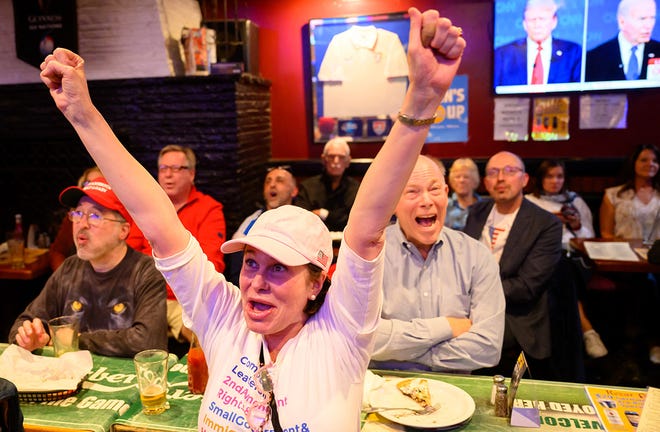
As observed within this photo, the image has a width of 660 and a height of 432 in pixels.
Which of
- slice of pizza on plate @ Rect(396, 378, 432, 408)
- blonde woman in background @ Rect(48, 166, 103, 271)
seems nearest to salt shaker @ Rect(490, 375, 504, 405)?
slice of pizza on plate @ Rect(396, 378, 432, 408)

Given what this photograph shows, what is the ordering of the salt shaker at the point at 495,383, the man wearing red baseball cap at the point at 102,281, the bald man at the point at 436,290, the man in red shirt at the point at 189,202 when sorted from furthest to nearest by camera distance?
the man in red shirt at the point at 189,202 < the man wearing red baseball cap at the point at 102,281 < the bald man at the point at 436,290 < the salt shaker at the point at 495,383

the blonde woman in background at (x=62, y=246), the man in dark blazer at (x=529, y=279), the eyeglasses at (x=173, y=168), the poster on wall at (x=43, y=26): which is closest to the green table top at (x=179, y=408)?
the man in dark blazer at (x=529, y=279)

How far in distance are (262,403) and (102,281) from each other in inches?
55.5

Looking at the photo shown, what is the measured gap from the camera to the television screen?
5254 millimetres

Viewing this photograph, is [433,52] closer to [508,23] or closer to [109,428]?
[109,428]

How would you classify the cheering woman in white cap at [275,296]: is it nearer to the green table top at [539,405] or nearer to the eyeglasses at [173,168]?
the green table top at [539,405]

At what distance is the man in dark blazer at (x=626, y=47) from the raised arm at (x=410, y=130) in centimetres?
500

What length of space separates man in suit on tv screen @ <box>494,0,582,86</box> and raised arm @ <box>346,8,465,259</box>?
4862mm

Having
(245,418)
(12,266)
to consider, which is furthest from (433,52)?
(12,266)

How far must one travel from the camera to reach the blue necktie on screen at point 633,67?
5.30m

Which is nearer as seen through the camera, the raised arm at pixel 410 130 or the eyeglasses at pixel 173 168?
the raised arm at pixel 410 130

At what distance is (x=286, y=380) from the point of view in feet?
4.25

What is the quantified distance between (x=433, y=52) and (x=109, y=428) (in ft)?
4.38

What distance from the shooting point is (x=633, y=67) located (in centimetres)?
534
